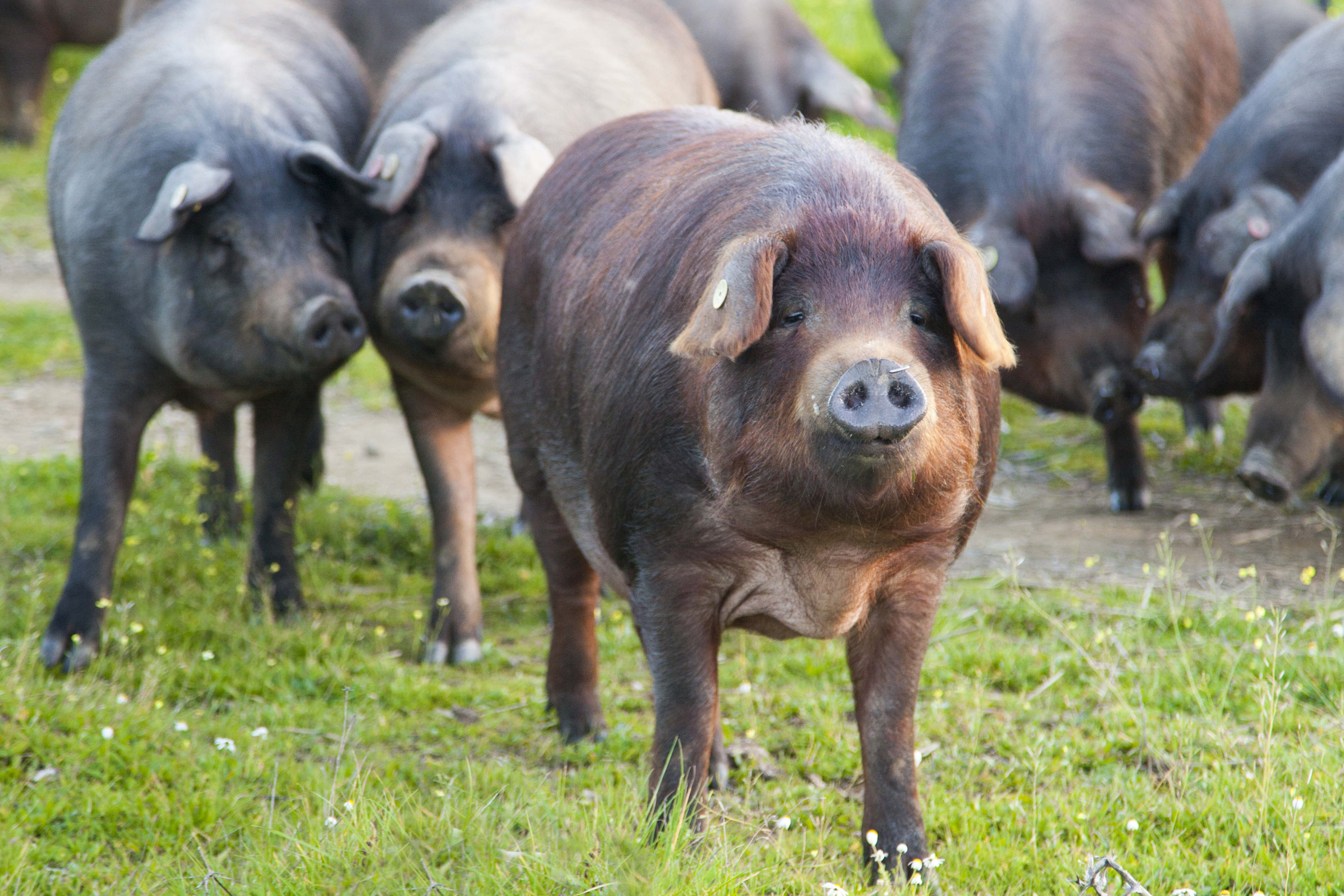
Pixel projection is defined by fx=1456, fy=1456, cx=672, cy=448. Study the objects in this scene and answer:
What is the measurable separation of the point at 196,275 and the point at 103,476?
0.75 m

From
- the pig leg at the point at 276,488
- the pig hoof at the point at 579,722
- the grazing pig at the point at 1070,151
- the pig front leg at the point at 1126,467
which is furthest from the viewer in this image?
the pig front leg at the point at 1126,467

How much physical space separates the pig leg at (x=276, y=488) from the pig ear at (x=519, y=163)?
1128 mm

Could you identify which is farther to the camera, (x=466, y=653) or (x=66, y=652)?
(x=466, y=653)

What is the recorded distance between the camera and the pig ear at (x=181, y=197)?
178 inches

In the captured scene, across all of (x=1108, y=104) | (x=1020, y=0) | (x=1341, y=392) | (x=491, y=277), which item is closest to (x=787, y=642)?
(x=491, y=277)

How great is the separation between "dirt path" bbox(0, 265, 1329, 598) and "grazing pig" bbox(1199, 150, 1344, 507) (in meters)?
0.46

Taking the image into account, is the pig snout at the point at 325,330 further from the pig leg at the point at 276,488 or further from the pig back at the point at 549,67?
the pig back at the point at 549,67

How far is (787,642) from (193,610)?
207 cm

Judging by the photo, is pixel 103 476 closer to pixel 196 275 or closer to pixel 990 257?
pixel 196 275

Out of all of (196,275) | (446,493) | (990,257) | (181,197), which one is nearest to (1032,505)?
(990,257)

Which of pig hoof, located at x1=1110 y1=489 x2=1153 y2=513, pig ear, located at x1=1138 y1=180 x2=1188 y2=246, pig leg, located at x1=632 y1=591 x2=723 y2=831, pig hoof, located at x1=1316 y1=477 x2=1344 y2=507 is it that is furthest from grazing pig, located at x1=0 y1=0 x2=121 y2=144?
pig leg, located at x1=632 y1=591 x2=723 y2=831

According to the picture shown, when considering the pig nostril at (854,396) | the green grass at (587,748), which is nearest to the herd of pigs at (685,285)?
the pig nostril at (854,396)

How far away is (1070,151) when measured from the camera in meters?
6.00

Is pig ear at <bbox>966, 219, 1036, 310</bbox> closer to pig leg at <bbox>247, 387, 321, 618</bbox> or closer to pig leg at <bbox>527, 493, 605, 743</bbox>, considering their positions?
pig leg at <bbox>527, 493, 605, 743</bbox>
